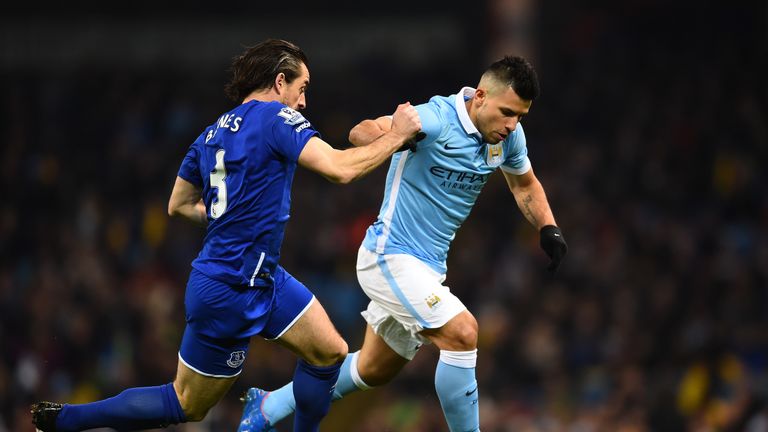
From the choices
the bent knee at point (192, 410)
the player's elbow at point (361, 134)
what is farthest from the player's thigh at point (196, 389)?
the player's elbow at point (361, 134)

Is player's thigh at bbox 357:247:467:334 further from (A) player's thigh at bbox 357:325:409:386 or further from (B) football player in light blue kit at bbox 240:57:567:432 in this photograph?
(A) player's thigh at bbox 357:325:409:386

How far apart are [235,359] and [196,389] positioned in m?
0.24

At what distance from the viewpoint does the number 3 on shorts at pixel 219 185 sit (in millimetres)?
5457

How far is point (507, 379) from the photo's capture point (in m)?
12.0

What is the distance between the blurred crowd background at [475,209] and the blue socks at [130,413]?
5.06 metres

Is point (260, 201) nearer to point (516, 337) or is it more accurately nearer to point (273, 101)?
point (273, 101)

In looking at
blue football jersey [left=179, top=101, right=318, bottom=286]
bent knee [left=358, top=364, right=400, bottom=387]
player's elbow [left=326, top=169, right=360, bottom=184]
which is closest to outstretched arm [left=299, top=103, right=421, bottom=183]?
player's elbow [left=326, top=169, right=360, bottom=184]

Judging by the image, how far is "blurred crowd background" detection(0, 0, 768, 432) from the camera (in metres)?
11.6

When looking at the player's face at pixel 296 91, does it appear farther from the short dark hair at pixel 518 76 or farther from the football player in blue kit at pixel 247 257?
the short dark hair at pixel 518 76

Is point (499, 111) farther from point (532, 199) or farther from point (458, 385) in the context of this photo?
point (458, 385)

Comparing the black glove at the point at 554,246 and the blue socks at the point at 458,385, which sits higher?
the black glove at the point at 554,246

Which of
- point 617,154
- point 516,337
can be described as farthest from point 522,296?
point 617,154

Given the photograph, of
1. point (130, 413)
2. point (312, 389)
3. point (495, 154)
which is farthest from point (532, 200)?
point (130, 413)

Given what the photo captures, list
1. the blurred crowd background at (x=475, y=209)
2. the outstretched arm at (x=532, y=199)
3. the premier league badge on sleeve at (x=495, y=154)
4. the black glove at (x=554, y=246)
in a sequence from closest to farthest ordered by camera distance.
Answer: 1. the premier league badge on sleeve at (x=495, y=154)
2. the black glove at (x=554, y=246)
3. the outstretched arm at (x=532, y=199)
4. the blurred crowd background at (x=475, y=209)
